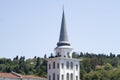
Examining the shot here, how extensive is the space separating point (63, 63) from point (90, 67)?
87549mm

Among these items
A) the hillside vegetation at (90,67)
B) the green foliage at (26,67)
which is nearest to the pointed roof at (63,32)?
the hillside vegetation at (90,67)

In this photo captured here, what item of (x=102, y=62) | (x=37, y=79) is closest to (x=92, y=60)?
(x=102, y=62)

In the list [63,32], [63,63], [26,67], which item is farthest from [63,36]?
[26,67]

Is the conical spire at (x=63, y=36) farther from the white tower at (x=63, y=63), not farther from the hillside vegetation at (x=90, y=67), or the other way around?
the hillside vegetation at (x=90, y=67)

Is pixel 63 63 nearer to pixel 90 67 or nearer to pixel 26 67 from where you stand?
pixel 90 67

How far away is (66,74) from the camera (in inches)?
2467

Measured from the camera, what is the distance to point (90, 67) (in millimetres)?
149125

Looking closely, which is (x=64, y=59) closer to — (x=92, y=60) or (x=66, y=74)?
(x=66, y=74)

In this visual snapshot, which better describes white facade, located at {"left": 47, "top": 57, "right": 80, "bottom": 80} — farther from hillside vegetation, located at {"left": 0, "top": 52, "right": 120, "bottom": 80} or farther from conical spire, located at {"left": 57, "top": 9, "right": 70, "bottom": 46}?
hillside vegetation, located at {"left": 0, "top": 52, "right": 120, "bottom": 80}

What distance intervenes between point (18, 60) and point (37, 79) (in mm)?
91674

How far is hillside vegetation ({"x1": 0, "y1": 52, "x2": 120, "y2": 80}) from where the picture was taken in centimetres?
10426

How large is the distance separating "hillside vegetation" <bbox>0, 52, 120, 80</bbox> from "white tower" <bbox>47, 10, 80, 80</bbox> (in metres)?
38.1

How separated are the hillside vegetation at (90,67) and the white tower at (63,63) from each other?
38127mm

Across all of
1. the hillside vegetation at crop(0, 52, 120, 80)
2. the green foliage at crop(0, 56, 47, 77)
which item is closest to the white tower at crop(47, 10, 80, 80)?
the hillside vegetation at crop(0, 52, 120, 80)
